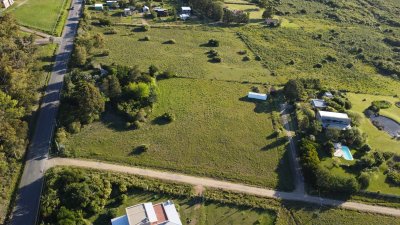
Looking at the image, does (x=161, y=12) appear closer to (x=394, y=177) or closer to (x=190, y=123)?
(x=190, y=123)

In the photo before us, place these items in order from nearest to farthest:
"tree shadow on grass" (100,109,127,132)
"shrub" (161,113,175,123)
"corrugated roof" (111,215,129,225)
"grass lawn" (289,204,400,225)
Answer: "corrugated roof" (111,215,129,225) → "grass lawn" (289,204,400,225) → "tree shadow on grass" (100,109,127,132) → "shrub" (161,113,175,123)

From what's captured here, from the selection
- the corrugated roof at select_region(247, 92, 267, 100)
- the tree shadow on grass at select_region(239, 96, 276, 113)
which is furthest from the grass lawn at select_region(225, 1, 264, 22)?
the tree shadow on grass at select_region(239, 96, 276, 113)

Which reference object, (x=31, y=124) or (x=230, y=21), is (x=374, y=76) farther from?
(x=31, y=124)

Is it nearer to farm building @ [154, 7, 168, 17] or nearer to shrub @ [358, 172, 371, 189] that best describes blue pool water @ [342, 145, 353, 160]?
shrub @ [358, 172, 371, 189]

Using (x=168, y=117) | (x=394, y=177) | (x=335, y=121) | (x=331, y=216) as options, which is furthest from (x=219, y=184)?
(x=394, y=177)

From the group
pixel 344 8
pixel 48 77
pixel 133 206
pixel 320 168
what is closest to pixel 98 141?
pixel 133 206

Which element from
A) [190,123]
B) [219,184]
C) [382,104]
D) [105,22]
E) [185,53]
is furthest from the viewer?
[105,22]
